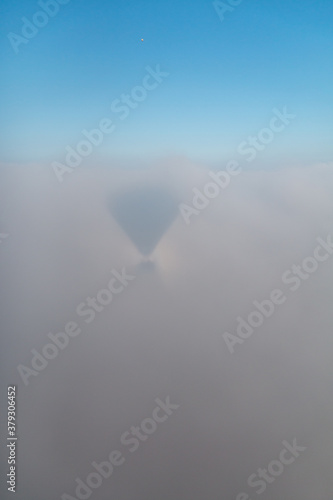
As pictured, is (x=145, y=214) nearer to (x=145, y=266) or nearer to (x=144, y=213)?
(x=144, y=213)

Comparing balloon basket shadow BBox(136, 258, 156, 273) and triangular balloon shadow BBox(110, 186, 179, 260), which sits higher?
triangular balloon shadow BBox(110, 186, 179, 260)

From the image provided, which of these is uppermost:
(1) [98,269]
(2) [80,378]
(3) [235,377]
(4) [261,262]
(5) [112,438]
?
(1) [98,269]

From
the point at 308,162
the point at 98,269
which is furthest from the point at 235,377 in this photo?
the point at 308,162

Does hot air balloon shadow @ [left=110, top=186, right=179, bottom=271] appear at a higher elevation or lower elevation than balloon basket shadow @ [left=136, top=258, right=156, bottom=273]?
higher

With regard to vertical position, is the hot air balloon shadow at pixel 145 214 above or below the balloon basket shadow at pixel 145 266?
above

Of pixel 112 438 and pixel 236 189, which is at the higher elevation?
pixel 236 189

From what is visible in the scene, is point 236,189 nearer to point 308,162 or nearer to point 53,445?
point 308,162
